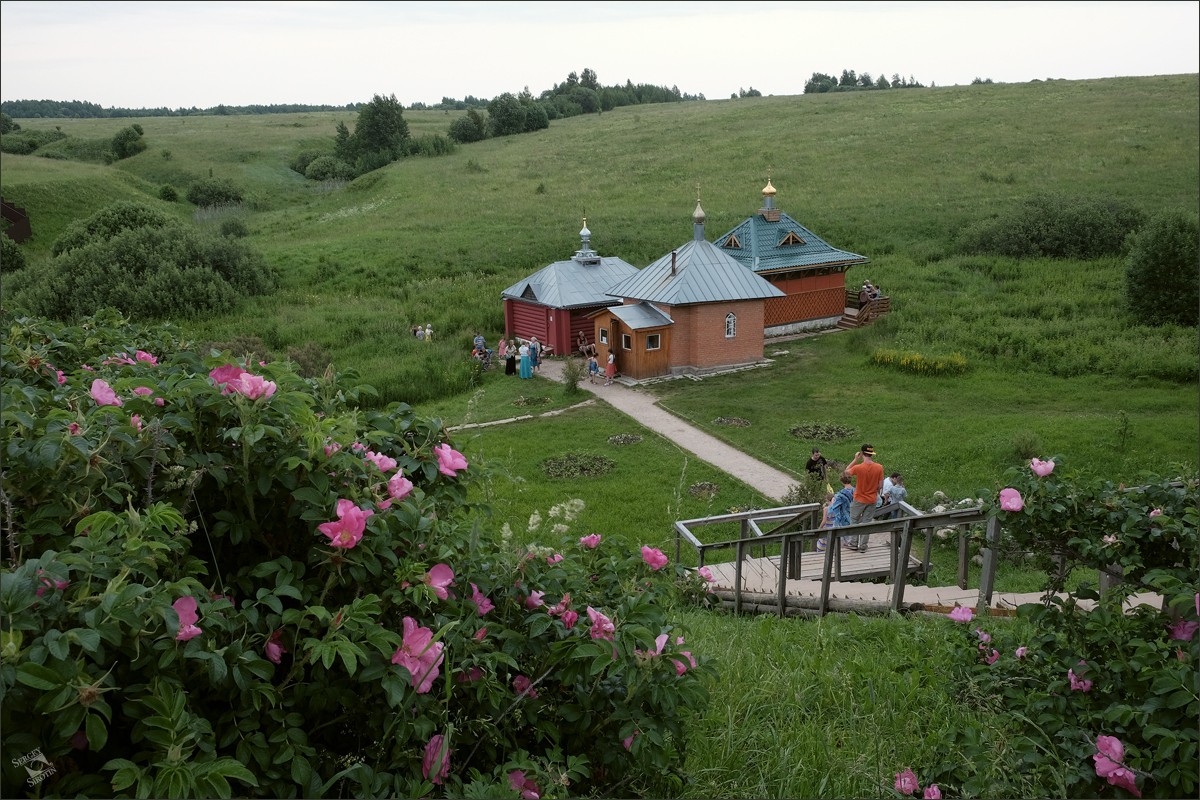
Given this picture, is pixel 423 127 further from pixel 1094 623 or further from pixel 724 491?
pixel 1094 623

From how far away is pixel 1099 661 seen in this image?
411 cm

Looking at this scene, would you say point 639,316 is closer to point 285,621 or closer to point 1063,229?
point 1063,229

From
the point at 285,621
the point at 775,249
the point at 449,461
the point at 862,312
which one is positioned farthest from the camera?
the point at 862,312

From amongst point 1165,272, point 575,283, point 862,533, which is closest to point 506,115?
point 575,283

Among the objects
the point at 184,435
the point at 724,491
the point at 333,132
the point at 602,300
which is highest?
the point at 333,132

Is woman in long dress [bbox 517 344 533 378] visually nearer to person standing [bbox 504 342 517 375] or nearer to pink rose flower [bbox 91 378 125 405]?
person standing [bbox 504 342 517 375]

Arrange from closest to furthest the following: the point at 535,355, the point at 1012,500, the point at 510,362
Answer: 1. the point at 1012,500
2. the point at 510,362
3. the point at 535,355

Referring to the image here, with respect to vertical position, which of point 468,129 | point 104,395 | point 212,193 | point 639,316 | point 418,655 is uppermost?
point 468,129

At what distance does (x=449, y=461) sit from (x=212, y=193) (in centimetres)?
5137

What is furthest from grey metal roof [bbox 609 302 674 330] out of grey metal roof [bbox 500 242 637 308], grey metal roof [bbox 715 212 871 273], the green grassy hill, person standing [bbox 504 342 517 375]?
grey metal roof [bbox 715 212 871 273]

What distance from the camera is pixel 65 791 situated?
244cm

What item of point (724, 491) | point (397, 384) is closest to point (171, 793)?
point (724, 491)

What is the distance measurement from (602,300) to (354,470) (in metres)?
26.1

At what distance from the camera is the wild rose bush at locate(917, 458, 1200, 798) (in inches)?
144
